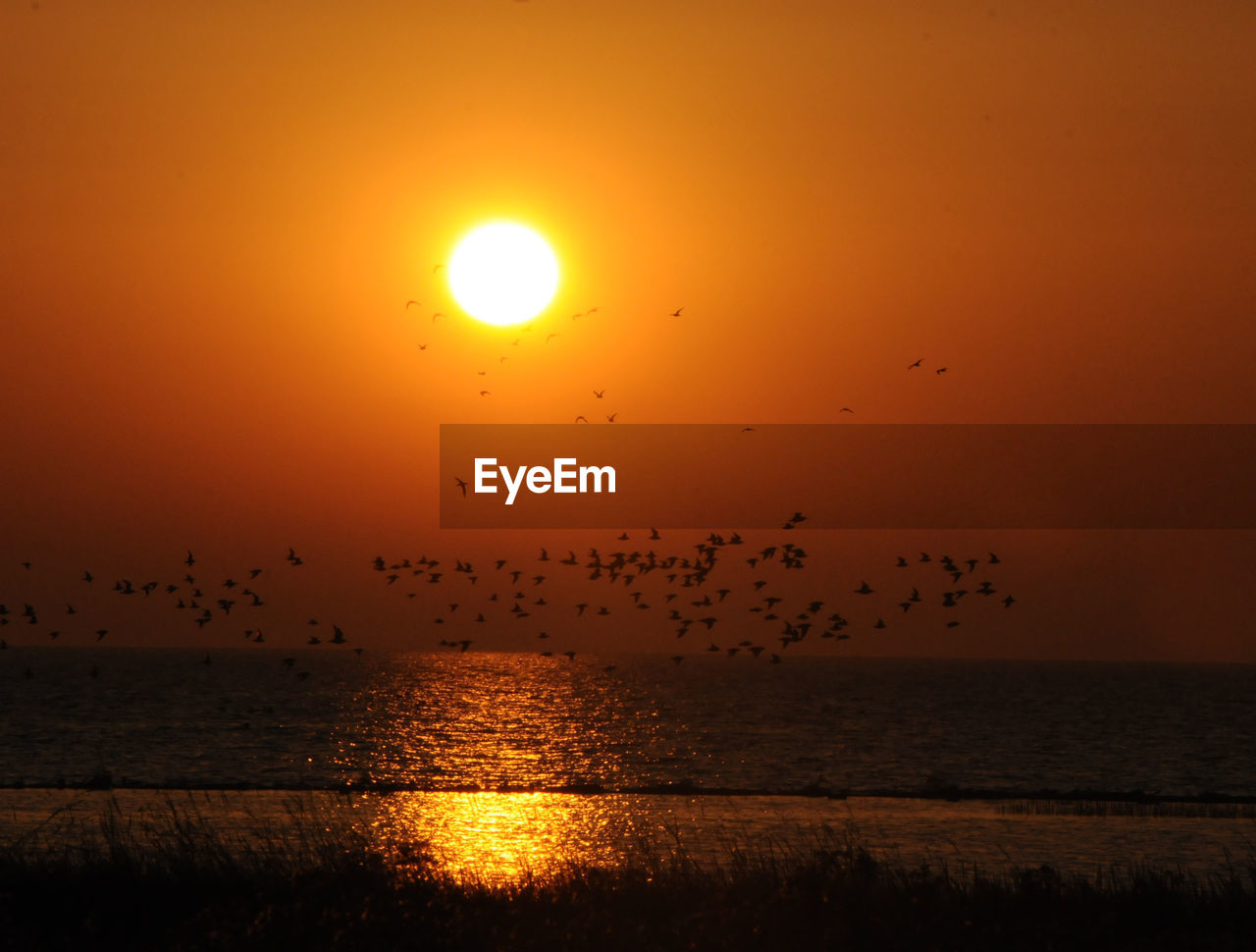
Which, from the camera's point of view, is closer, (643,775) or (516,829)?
(516,829)

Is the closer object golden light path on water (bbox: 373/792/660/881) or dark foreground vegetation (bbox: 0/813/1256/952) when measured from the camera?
dark foreground vegetation (bbox: 0/813/1256/952)

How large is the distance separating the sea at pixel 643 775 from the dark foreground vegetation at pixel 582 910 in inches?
88.2

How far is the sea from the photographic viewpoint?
38844mm

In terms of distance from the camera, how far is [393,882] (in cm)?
2162

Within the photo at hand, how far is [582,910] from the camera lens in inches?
791

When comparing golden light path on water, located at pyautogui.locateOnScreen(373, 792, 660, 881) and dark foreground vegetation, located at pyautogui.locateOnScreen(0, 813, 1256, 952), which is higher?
dark foreground vegetation, located at pyautogui.locateOnScreen(0, 813, 1256, 952)

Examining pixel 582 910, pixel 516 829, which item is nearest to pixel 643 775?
pixel 516 829

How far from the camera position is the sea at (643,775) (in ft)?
127

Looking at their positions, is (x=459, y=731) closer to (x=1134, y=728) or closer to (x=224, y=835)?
(x=1134, y=728)

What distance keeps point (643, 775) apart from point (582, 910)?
5729 centimetres

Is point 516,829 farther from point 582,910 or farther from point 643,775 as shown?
point 643,775

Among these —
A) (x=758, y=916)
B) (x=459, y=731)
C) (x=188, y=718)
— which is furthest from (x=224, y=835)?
(x=188, y=718)

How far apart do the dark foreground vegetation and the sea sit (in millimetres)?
2241

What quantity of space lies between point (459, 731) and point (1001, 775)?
158ft
